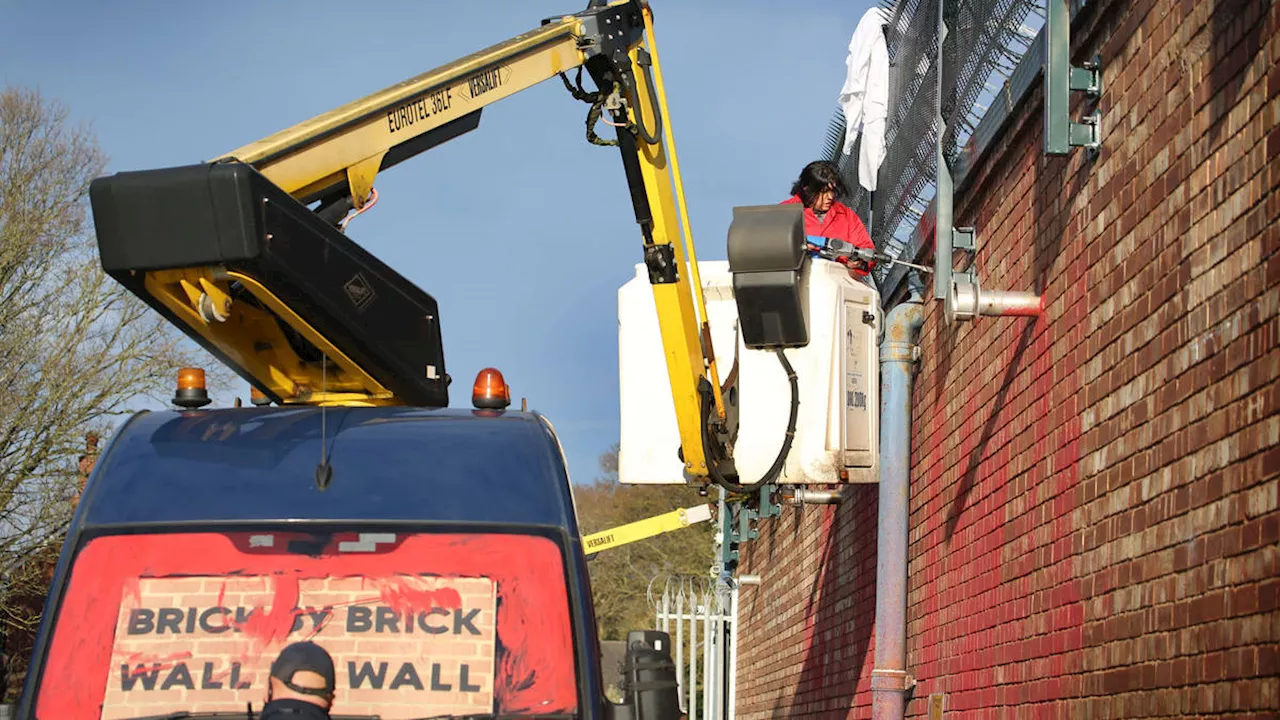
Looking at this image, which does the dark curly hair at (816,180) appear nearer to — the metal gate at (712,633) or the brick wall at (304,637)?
the brick wall at (304,637)

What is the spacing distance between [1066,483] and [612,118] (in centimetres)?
381

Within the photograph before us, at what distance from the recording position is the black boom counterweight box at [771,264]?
6398 mm

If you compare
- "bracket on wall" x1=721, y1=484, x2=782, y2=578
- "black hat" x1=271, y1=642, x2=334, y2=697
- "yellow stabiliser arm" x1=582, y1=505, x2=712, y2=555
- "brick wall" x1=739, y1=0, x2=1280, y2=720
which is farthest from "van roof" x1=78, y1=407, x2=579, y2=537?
"yellow stabiliser arm" x1=582, y1=505, x2=712, y2=555

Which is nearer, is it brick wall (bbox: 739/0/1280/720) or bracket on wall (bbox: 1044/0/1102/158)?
brick wall (bbox: 739/0/1280/720)

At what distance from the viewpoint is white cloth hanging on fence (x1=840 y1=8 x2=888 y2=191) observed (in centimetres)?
1049

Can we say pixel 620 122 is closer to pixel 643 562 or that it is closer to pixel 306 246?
pixel 306 246

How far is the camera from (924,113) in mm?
9680

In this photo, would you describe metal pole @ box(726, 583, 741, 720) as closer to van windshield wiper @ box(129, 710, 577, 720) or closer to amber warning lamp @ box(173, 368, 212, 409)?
amber warning lamp @ box(173, 368, 212, 409)

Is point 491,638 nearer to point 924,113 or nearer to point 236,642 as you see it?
point 236,642

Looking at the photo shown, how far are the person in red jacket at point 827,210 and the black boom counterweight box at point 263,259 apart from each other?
4138mm

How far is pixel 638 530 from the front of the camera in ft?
50.4

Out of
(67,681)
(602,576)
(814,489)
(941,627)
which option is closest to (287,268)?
(67,681)

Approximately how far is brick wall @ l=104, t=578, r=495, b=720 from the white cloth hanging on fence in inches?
237

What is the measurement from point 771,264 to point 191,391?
2.37 metres
